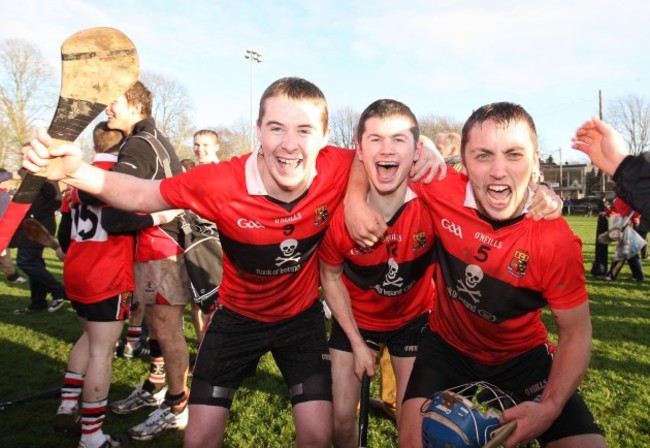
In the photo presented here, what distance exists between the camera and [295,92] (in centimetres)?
287

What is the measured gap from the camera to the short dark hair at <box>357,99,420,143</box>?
302cm

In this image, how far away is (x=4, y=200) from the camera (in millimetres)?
2871

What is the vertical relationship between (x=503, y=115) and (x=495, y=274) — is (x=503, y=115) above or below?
above

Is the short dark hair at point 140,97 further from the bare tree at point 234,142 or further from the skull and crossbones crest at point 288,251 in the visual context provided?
the bare tree at point 234,142

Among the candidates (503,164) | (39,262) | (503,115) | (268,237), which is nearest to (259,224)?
(268,237)

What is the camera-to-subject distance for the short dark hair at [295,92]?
9.39 feet

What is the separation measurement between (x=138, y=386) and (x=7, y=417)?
43.5 inches

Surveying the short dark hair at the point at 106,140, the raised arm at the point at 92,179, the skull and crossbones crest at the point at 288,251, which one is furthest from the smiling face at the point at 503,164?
the short dark hair at the point at 106,140

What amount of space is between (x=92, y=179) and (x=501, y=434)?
7.99ft

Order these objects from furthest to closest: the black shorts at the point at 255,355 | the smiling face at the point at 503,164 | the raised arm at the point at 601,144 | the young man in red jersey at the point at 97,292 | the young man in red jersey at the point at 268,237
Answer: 1. the young man in red jersey at the point at 97,292
2. the black shorts at the point at 255,355
3. the young man in red jersey at the point at 268,237
4. the smiling face at the point at 503,164
5. the raised arm at the point at 601,144

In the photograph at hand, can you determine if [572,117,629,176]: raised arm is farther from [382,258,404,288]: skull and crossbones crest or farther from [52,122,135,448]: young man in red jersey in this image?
[52,122,135,448]: young man in red jersey

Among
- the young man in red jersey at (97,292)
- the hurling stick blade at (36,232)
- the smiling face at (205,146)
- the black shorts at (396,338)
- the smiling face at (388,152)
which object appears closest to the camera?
the smiling face at (388,152)

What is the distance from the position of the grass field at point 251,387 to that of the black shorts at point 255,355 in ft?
3.84

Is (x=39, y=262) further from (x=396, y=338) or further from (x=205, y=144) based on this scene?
(x=396, y=338)
